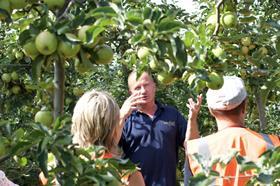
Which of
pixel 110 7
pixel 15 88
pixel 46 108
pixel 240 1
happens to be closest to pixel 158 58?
pixel 110 7

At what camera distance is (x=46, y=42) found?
1604 millimetres

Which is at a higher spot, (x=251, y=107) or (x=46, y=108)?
(x=46, y=108)

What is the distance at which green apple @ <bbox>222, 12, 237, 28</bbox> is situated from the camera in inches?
109

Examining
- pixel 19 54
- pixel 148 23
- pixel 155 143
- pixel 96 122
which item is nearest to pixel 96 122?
pixel 96 122

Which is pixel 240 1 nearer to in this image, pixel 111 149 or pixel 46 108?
pixel 111 149

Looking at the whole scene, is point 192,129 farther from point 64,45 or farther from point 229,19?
point 64,45

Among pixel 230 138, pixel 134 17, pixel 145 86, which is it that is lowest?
pixel 230 138

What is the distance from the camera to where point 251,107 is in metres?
5.46

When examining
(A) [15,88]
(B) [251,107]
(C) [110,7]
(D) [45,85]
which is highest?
(C) [110,7]

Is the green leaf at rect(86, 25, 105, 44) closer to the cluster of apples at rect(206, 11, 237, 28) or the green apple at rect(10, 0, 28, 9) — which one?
the green apple at rect(10, 0, 28, 9)

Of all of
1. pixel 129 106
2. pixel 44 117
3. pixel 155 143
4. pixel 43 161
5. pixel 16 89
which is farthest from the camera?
pixel 16 89

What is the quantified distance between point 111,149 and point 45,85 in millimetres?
831

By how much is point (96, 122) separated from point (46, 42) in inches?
37.3

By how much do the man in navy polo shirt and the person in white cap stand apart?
825mm
